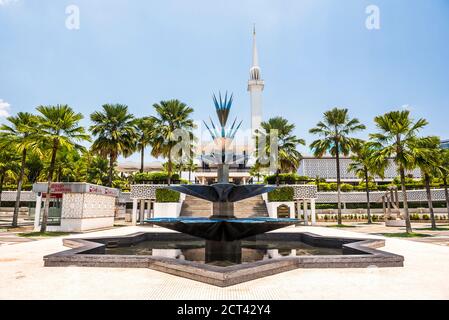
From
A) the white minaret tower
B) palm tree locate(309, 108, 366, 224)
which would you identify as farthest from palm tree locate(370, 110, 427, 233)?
the white minaret tower

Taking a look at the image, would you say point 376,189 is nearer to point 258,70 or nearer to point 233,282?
point 258,70

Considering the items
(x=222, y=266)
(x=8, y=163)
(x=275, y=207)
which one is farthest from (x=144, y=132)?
(x=222, y=266)

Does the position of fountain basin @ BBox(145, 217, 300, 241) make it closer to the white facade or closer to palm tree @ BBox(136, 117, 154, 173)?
the white facade

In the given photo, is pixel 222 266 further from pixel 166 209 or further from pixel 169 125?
pixel 169 125

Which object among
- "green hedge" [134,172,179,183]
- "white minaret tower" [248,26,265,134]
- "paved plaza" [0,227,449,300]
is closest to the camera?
"paved plaza" [0,227,449,300]

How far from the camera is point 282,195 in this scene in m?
27.1

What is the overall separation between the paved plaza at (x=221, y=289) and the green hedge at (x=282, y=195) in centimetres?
1926

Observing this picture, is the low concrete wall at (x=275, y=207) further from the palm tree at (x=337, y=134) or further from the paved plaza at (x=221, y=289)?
the paved plaza at (x=221, y=289)

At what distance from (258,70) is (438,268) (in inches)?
2911

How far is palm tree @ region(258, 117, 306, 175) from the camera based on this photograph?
30.5 metres

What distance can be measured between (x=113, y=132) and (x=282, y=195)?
18591mm

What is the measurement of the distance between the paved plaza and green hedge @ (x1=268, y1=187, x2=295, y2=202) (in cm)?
1926
